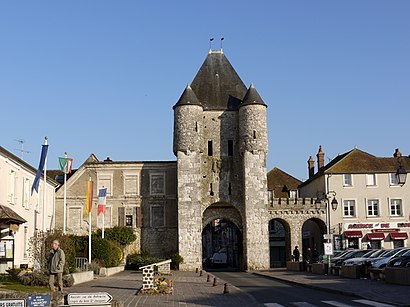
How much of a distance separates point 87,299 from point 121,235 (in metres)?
42.1

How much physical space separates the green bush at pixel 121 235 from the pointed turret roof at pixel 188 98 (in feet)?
39.2

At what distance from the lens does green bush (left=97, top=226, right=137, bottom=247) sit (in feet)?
170

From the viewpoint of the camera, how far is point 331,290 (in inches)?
889

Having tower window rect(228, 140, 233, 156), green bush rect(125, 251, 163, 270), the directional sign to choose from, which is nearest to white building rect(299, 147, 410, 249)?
tower window rect(228, 140, 233, 156)

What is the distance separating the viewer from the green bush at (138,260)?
156 ft

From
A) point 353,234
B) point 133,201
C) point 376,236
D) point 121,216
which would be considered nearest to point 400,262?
point 353,234

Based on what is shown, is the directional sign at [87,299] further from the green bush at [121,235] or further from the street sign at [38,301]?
the green bush at [121,235]

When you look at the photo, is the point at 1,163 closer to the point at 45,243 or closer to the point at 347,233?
the point at 45,243

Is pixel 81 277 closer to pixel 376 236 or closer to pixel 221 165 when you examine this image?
pixel 221 165

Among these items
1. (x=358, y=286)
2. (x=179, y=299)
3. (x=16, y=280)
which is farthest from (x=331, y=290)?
(x=16, y=280)

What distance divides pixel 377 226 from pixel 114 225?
2346cm

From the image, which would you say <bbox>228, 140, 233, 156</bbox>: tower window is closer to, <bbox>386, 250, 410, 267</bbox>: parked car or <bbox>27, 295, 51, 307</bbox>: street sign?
<bbox>386, 250, 410, 267</bbox>: parked car

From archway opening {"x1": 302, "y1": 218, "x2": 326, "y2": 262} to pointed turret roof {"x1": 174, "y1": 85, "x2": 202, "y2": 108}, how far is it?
15299 millimetres

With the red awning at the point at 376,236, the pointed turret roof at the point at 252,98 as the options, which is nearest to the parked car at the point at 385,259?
the red awning at the point at 376,236
